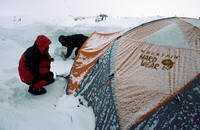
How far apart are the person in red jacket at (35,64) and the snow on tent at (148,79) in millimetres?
874

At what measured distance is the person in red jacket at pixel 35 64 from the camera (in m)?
2.75

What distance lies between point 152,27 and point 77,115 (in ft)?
6.67

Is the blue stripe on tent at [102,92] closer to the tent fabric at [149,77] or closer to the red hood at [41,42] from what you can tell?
the tent fabric at [149,77]

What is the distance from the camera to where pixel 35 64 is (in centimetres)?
282

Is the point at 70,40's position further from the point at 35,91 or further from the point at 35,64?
the point at 35,91

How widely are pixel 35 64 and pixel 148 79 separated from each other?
2.12 m

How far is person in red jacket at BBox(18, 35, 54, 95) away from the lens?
9.03 ft

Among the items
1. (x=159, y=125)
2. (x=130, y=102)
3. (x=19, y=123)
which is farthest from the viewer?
(x=19, y=123)

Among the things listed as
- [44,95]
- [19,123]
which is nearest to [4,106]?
[19,123]

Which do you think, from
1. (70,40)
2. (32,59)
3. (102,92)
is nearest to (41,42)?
(32,59)

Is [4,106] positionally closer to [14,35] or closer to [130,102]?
[130,102]

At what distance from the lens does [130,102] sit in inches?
76.7

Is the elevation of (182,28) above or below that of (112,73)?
above

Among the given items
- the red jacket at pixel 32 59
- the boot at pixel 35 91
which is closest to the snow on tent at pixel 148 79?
the boot at pixel 35 91
